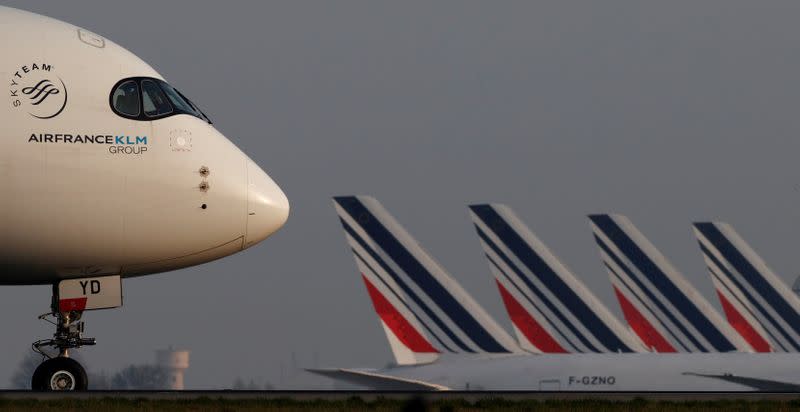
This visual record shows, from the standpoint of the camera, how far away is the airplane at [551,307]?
62625 millimetres

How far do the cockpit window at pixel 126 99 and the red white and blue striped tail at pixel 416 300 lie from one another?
35048 mm

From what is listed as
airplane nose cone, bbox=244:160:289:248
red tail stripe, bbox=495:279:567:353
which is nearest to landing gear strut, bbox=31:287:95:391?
airplane nose cone, bbox=244:160:289:248

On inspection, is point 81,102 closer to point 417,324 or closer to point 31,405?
point 31,405

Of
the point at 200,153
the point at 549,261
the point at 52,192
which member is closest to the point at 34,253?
the point at 52,192

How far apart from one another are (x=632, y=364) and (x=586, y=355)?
5.72ft

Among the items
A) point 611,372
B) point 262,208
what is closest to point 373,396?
point 262,208

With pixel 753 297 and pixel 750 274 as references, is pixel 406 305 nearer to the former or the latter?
pixel 753 297

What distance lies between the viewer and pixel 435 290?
58656 millimetres

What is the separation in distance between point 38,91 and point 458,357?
37.0 metres

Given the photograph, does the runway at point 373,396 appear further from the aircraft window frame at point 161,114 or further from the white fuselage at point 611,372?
the white fuselage at point 611,372

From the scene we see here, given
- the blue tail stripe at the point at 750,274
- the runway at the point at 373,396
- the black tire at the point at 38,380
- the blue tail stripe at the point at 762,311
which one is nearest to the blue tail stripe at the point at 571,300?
the blue tail stripe at the point at 762,311

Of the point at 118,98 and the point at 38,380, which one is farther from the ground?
the point at 118,98

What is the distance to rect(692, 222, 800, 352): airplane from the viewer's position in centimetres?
6925

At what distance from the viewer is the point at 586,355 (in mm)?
57469
